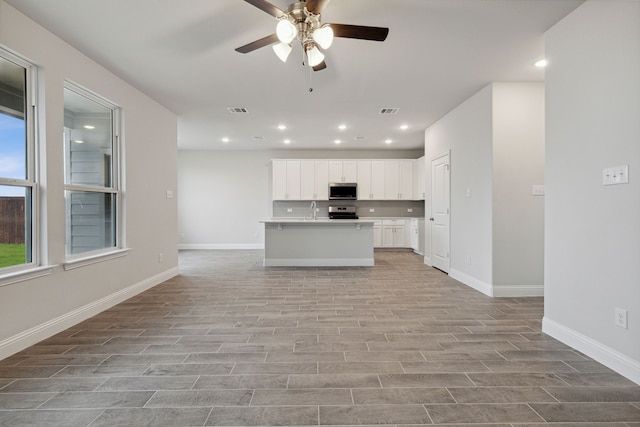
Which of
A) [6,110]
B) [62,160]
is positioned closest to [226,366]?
[62,160]

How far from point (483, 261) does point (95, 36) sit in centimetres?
489

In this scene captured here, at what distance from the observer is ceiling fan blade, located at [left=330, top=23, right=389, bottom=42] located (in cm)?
215

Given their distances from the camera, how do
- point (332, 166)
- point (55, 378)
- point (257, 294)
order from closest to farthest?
point (55, 378) < point (257, 294) < point (332, 166)

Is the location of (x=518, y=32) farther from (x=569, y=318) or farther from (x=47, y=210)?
(x=47, y=210)

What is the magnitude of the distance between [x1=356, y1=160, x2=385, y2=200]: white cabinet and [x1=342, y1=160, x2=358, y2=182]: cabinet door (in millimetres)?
87

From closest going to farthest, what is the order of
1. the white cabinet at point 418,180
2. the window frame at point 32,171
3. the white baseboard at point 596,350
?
the white baseboard at point 596,350 < the window frame at point 32,171 < the white cabinet at point 418,180

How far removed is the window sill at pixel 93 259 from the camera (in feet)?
9.40

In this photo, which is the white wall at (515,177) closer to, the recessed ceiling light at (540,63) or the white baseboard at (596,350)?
the recessed ceiling light at (540,63)

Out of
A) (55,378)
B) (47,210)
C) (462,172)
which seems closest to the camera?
(55,378)

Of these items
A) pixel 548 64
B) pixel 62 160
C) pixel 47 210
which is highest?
pixel 548 64

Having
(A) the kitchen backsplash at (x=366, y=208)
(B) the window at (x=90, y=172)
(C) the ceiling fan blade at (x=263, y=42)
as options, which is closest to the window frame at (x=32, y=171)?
(B) the window at (x=90, y=172)

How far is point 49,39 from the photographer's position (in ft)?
8.80

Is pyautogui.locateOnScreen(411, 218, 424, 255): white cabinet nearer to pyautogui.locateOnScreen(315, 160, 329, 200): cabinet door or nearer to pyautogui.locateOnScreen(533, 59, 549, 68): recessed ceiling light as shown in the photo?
pyautogui.locateOnScreen(315, 160, 329, 200): cabinet door

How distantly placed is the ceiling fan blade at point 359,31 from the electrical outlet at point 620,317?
8.01 feet
